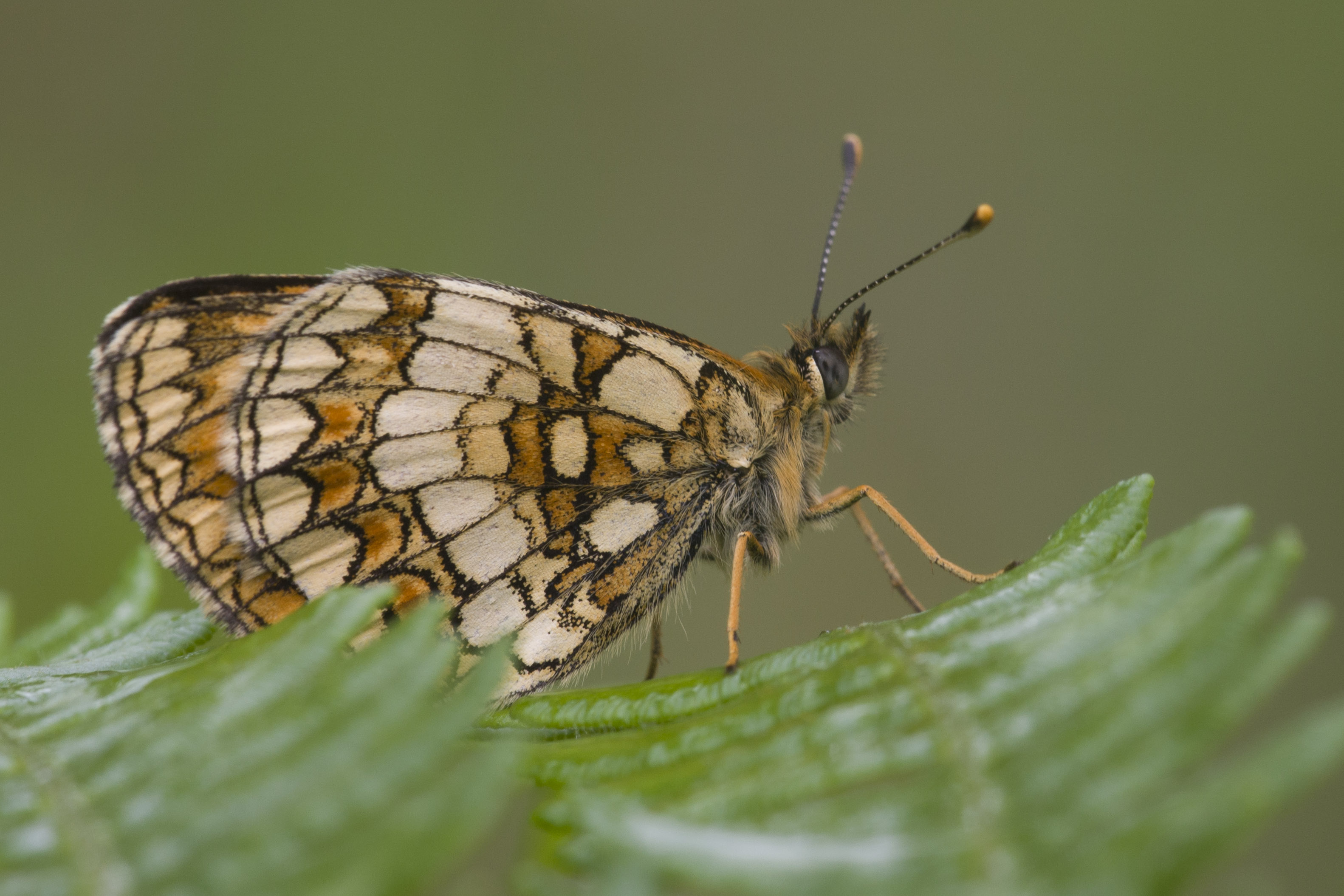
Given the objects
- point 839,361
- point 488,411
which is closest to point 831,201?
point 839,361

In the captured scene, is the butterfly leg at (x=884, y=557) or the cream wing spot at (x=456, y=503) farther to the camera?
the butterfly leg at (x=884, y=557)

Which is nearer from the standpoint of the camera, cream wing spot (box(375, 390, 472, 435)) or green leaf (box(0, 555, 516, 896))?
green leaf (box(0, 555, 516, 896))

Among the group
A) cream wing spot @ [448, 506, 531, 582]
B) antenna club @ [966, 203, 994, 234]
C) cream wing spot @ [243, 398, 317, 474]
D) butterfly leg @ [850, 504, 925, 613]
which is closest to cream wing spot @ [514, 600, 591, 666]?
cream wing spot @ [448, 506, 531, 582]

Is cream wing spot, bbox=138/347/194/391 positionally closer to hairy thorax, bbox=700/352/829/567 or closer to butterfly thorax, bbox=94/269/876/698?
butterfly thorax, bbox=94/269/876/698

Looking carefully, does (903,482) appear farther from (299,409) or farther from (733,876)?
(733,876)

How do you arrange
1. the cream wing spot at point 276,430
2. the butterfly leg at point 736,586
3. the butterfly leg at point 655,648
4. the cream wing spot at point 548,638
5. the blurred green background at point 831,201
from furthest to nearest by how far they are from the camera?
the blurred green background at point 831,201 < the butterfly leg at point 655,648 < the cream wing spot at point 276,430 < the cream wing spot at point 548,638 < the butterfly leg at point 736,586

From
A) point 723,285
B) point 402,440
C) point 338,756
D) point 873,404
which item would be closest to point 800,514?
point 402,440

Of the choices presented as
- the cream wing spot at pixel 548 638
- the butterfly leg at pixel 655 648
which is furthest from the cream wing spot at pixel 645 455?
the butterfly leg at pixel 655 648

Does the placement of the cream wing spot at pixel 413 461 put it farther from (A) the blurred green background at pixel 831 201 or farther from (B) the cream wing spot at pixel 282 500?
(A) the blurred green background at pixel 831 201
